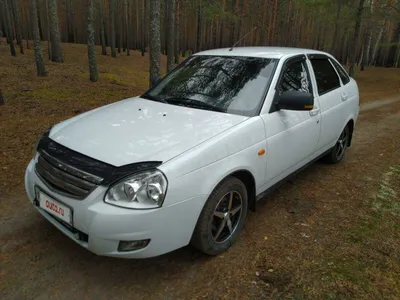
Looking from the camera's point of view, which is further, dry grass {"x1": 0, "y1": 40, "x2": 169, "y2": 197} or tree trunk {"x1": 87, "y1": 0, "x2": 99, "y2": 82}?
tree trunk {"x1": 87, "y1": 0, "x2": 99, "y2": 82}

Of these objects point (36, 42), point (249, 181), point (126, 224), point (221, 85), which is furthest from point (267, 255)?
point (36, 42)

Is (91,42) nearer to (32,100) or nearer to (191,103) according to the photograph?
(32,100)

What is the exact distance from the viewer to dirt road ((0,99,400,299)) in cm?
238

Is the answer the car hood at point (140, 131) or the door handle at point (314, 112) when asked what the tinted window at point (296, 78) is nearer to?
the door handle at point (314, 112)

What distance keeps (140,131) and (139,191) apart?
27.2 inches

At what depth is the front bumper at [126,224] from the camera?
2115 mm

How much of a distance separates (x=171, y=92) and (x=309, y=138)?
175 centimetres

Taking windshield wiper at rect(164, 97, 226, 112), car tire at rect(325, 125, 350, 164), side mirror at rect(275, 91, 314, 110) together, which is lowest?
car tire at rect(325, 125, 350, 164)

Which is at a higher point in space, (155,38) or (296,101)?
(155,38)

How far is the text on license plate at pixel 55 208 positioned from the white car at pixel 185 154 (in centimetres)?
1

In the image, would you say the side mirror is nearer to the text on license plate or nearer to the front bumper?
the front bumper

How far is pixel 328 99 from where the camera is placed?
4145 mm

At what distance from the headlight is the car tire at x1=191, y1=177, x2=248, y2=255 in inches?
18.7

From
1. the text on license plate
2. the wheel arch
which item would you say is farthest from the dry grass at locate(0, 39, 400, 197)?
the wheel arch
